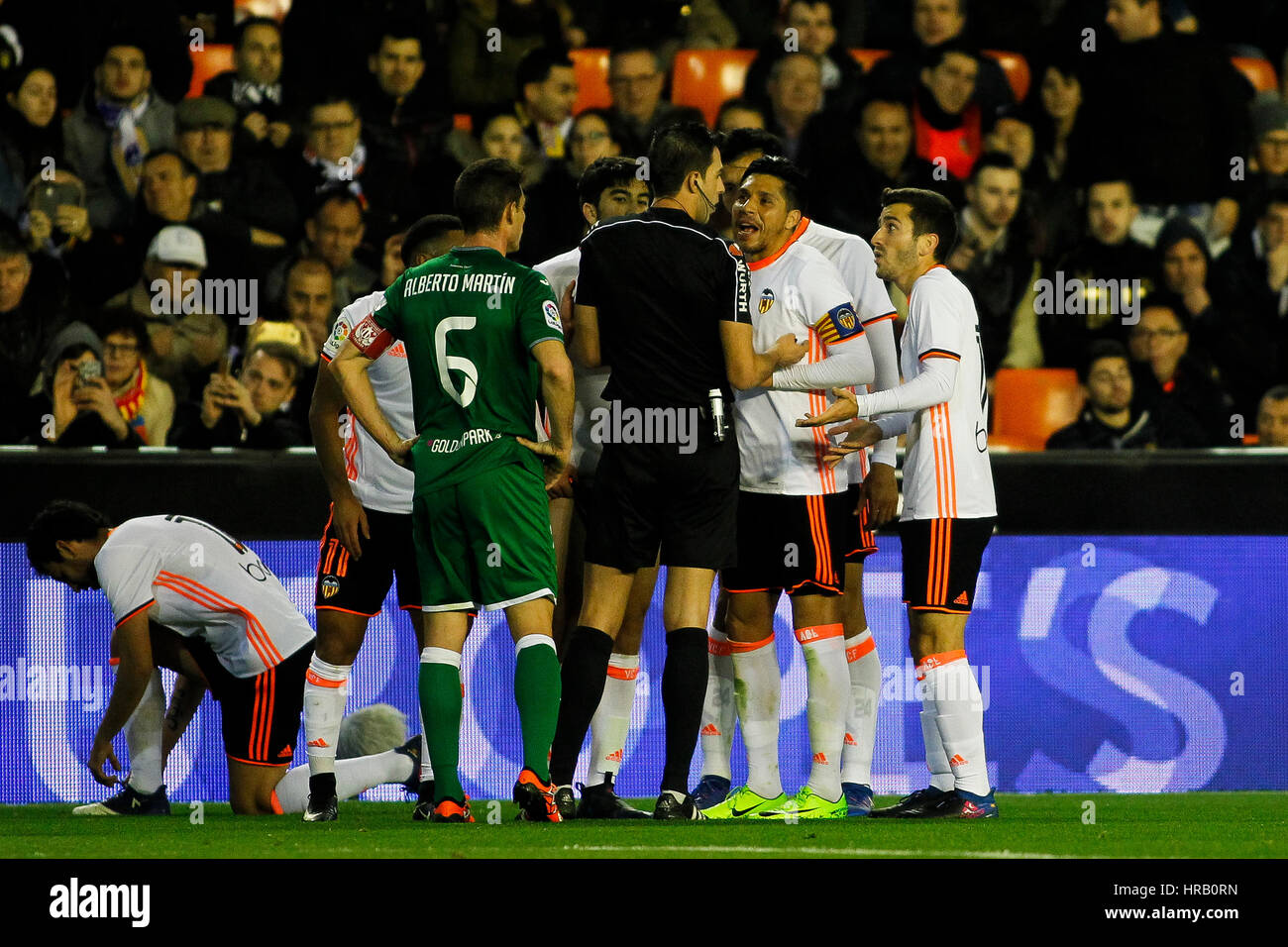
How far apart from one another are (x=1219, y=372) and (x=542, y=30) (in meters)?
4.46

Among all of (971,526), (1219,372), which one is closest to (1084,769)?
(971,526)

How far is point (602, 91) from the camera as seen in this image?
1180 cm

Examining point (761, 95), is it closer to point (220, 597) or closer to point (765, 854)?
point (220, 597)

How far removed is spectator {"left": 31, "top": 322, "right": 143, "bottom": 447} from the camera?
323 inches

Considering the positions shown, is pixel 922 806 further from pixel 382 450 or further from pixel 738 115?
pixel 738 115

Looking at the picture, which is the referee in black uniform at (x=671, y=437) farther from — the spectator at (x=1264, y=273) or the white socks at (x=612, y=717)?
the spectator at (x=1264, y=273)

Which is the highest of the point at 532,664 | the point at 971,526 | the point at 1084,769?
the point at 971,526

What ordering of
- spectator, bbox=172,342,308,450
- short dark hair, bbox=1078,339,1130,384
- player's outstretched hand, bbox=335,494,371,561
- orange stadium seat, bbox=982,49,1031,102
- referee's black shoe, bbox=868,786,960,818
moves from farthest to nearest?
orange stadium seat, bbox=982,49,1031,102 < short dark hair, bbox=1078,339,1130,384 < spectator, bbox=172,342,308,450 < player's outstretched hand, bbox=335,494,371,561 < referee's black shoe, bbox=868,786,960,818

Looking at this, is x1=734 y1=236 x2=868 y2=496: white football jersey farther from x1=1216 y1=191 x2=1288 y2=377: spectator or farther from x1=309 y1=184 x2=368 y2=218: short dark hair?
x1=1216 y1=191 x2=1288 y2=377: spectator

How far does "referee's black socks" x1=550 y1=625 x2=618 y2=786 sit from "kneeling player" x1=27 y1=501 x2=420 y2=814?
151cm

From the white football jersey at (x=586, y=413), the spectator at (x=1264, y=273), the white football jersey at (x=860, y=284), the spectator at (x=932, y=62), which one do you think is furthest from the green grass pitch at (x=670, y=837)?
the spectator at (x=932, y=62)
